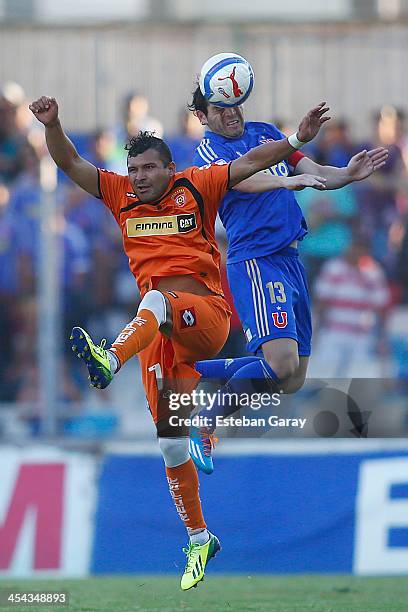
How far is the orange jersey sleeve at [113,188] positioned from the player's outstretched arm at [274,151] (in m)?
0.77

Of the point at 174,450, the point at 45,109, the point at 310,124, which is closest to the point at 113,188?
the point at 45,109

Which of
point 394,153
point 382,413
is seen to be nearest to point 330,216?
point 394,153

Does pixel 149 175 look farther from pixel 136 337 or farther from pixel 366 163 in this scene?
pixel 366 163

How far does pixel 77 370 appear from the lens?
13.9m

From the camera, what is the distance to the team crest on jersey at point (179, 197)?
Result: 33.7 feet

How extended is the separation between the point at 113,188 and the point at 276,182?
3.78 feet

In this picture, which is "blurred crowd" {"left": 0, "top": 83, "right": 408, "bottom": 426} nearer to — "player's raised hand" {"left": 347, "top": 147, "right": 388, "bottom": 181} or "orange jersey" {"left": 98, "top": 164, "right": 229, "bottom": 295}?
"orange jersey" {"left": 98, "top": 164, "right": 229, "bottom": 295}

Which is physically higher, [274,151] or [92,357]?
[274,151]

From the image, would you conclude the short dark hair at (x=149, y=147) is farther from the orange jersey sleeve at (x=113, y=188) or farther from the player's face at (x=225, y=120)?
the player's face at (x=225, y=120)

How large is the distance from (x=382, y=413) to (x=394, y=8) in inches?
230

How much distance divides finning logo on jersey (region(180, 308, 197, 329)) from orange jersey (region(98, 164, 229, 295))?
0.99 feet

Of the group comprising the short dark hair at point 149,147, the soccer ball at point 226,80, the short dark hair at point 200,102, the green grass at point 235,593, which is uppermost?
the soccer ball at point 226,80

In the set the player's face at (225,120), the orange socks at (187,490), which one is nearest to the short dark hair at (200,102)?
the player's face at (225,120)

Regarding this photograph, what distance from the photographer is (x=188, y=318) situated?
1016 cm
